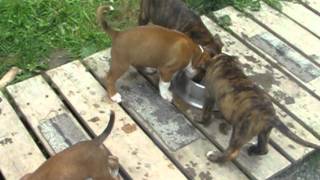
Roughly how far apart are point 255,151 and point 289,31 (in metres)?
1.44

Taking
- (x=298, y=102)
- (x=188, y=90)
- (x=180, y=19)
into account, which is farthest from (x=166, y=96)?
(x=298, y=102)

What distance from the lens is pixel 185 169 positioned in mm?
3664

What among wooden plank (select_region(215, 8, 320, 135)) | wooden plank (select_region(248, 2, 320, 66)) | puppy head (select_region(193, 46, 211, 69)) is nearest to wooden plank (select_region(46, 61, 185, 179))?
puppy head (select_region(193, 46, 211, 69))

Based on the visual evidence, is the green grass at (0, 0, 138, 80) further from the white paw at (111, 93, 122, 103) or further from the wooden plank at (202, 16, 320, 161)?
the wooden plank at (202, 16, 320, 161)

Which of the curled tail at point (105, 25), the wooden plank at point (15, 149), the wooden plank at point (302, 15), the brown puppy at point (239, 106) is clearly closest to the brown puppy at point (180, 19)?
the brown puppy at point (239, 106)

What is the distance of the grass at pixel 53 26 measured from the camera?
463 cm

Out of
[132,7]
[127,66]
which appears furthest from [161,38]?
[132,7]

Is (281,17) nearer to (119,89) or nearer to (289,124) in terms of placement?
(289,124)

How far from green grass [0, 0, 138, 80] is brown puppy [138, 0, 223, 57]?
1.81ft

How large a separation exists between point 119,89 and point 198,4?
1.44m

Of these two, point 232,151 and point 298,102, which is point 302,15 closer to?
point 298,102

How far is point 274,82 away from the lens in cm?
430

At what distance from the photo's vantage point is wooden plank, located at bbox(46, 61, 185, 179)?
3646 mm

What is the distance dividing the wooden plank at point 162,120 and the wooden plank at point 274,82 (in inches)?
17.2
